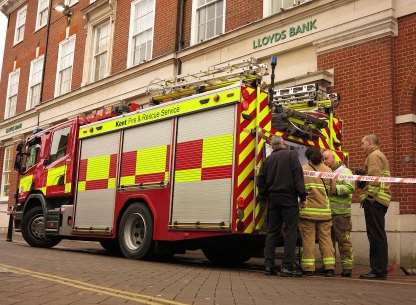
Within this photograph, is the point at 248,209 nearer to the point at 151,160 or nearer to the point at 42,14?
the point at 151,160

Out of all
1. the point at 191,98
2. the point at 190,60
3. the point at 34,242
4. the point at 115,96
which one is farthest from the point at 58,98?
the point at 191,98

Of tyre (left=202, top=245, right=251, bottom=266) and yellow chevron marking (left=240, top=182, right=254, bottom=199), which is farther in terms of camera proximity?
tyre (left=202, top=245, right=251, bottom=266)

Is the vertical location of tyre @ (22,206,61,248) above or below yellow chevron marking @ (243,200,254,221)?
below

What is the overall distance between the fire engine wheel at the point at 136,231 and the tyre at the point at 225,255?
117 cm

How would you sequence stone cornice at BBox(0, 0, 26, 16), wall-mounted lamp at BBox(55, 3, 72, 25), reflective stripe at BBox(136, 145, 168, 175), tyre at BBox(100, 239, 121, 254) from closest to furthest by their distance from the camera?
reflective stripe at BBox(136, 145, 168, 175)
tyre at BBox(100, 239, 121, 254)
wall-mounted lamp at BBox(55, 3, 72, 25)
stone cornice at BBox(0, 0, 26, 16)

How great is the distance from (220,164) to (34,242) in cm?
644

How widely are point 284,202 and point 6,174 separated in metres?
21.6

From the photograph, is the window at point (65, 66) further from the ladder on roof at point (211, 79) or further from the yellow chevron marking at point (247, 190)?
the yellow chevron marking at point (247, 190)

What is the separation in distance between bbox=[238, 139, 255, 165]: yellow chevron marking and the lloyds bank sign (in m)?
5.50

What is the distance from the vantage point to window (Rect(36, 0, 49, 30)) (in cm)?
2581

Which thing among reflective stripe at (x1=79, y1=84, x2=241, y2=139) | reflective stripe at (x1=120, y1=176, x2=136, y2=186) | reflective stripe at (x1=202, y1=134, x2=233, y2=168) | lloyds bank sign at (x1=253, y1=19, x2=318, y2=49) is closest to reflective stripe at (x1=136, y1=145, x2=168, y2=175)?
reflective stripe at (x1=120, y1=176, x2=136, y2=186)

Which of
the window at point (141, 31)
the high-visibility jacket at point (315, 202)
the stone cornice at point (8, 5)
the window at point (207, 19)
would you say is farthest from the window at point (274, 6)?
the stone cornice at point (8, 5)

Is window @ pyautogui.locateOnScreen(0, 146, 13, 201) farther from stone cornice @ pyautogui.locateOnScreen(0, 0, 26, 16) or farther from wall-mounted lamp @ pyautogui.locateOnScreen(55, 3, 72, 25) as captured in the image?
stone cornice @ pyautogui.locateOnScreen(0, 0, 26, 16)

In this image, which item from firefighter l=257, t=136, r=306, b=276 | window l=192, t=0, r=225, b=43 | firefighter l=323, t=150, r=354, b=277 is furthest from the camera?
window l=192, t=0, r=225, b=43
